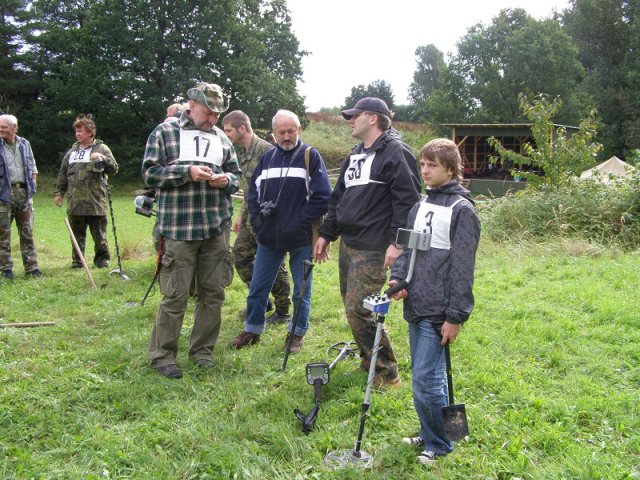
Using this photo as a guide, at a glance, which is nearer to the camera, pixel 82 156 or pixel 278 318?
pixel 278 318

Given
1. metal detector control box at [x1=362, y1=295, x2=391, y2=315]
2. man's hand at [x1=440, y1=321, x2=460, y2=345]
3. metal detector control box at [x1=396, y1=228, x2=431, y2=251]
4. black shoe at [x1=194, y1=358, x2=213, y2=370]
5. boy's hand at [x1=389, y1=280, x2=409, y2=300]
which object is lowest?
black shoe at [x1=194, y1=358, x2=213, y2=370]

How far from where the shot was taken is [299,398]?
3.83m

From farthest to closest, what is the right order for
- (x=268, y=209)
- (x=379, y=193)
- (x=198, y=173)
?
(x=268, y=209) < (x=198, y=173) < (x=379, y=193)

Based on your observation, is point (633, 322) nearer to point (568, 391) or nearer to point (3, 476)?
point (568, 391)

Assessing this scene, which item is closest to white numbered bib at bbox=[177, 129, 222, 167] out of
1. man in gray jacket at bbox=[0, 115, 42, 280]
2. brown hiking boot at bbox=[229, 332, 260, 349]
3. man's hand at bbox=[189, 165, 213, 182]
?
man's hand at bbox=[189, 165, 213, 182]

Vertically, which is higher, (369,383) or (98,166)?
(98,166)

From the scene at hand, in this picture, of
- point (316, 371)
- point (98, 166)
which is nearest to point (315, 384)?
point (316, 371)

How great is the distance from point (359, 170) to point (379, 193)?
229mm

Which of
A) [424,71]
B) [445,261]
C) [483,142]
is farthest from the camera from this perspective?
[424,71]

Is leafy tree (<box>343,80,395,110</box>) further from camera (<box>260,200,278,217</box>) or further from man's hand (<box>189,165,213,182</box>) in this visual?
man's hand (<box>189,165,213,182</box>)

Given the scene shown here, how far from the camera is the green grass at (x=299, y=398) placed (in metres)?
2.97

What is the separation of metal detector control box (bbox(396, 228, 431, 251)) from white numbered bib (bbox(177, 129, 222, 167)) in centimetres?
201

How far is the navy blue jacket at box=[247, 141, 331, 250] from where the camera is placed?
4691mm

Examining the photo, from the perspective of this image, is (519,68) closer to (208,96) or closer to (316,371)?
(208,96)
